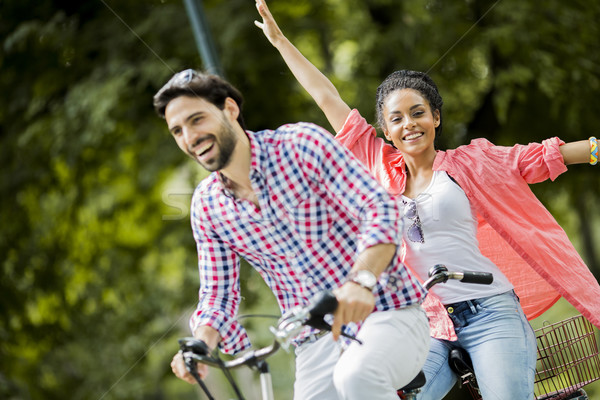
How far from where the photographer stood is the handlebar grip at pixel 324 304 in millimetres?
1873

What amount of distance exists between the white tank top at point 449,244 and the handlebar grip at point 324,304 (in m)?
1.09

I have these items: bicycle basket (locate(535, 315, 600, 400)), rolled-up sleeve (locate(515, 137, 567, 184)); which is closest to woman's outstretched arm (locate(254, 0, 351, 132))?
rolled-up sleeve (locate(515, 137, 567, 184))

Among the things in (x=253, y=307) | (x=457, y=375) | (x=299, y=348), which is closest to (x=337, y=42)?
(x=253, y=307)

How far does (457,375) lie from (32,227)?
622 cm

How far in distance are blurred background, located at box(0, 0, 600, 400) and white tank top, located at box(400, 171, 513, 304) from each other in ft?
10.4

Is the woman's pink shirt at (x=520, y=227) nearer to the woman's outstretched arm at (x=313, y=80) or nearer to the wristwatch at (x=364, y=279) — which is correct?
the woman's outstretched arm at (x=313, y=80)

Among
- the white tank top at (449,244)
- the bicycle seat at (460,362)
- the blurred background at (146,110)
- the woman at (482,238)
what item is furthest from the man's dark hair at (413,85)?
the blurred background at (146,110)

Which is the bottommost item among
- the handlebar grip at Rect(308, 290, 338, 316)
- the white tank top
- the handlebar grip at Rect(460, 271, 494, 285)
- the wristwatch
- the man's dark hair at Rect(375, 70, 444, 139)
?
the handlebar grip at Rect(308, 290, 338, 316)

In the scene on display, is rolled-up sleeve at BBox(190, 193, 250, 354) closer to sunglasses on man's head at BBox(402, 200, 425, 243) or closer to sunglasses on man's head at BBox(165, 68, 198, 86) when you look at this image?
sunglasses on man's head at BBox(165, 68, 198, 86)

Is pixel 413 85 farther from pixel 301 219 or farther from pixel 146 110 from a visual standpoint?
pixel 146 110

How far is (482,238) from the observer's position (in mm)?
3131

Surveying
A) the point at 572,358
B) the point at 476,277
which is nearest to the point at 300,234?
the point at 476,277

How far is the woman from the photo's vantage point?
281 centimetres

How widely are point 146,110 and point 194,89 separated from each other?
4.89m
